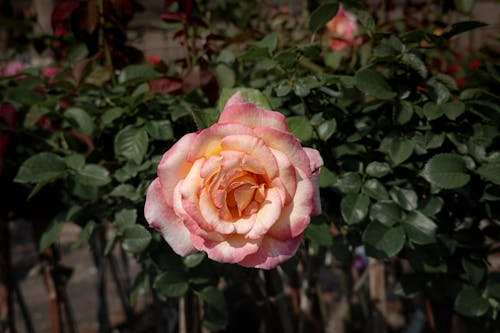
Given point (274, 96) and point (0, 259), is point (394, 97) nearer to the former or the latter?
point (274, 96)

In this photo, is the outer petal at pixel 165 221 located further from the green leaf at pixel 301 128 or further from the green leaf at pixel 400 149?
the green leaf at pixel 400 149

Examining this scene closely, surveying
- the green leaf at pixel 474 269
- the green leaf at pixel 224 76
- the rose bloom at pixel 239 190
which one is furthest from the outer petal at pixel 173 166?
the green leaf at pixel 474 269

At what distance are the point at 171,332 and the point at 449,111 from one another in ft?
5.02

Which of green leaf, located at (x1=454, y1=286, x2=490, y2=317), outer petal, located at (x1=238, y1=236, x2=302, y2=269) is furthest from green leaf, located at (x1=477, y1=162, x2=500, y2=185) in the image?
outer petal, located at (x1=238, y1=236, x2=302, y2=269)

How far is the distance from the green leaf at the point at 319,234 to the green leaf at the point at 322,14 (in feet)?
1.27

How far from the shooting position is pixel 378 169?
94 cm

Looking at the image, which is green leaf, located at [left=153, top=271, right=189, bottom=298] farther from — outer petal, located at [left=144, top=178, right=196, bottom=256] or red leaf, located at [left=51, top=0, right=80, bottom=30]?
red leaf, located at [left=51, top=0, right=80, bottom=30]

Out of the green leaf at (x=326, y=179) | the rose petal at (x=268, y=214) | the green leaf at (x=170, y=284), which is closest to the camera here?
the rose petal at (x=268, y=214)

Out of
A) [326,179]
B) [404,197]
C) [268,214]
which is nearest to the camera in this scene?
[268,214]

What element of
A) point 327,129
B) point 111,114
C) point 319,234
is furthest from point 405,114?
point 111,114

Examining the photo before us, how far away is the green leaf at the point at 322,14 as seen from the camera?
879 millimetres

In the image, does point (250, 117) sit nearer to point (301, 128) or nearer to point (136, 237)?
point (301, 128)

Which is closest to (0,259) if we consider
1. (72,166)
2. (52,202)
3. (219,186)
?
(52,202)

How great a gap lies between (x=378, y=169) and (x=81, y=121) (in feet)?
2.09
